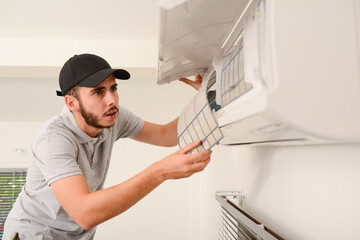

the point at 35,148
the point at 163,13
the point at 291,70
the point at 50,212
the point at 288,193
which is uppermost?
the point at 163,13

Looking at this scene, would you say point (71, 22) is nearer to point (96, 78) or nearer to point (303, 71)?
point (96, 78)

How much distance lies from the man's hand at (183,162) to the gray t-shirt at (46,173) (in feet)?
1.38

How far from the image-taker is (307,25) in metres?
0.46

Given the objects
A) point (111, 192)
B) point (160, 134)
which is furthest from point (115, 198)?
point (160, 134)

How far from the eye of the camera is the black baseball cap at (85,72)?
1242mm

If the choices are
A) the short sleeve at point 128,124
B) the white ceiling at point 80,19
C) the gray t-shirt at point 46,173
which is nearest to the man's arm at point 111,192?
the gray t-shirt at point 46,173

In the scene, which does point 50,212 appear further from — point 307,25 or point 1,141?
point 1,141

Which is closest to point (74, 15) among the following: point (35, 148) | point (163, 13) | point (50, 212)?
point (35, 148)

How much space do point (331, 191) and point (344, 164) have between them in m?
0.08

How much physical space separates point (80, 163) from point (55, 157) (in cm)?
20

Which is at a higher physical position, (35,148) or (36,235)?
(35,148)

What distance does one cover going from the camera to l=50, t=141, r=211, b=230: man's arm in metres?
0.88

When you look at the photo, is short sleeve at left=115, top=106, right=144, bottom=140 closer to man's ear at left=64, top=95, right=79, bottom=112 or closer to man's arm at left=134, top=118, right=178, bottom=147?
man's arm at left=134, top=118, right=178, bottom=147

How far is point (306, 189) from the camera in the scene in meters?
0.71
